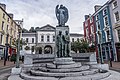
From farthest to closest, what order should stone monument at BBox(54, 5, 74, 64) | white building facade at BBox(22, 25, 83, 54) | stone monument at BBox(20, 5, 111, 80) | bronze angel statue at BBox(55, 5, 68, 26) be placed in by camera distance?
white building facade at BBox(22, 25, 83, 54) < bronze angel statue at BBox(55, 5, 68, 26) < stone monument at BBox(54, 5, 74, 64) < stone monument at BBox(20, 5, 111, 80)

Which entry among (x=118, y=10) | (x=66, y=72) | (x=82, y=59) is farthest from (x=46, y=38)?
(x=66, y=72)

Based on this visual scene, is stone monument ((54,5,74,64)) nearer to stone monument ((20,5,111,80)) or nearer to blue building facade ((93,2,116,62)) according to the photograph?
stone monument ((20,5,111,80))

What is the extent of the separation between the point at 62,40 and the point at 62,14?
2.62m

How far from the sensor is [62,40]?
8.97 m

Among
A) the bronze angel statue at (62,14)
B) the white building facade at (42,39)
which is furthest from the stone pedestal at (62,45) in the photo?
the white building facade at (42,39)

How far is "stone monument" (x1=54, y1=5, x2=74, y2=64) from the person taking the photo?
835cm

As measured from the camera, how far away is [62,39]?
8.98 m

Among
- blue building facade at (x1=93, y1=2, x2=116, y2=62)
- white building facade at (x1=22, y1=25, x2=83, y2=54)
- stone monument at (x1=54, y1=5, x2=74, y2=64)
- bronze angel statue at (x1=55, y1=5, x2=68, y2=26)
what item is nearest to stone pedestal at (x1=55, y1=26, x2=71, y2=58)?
stone monument at (x1=54, y1=5, x2=74, y2=64)

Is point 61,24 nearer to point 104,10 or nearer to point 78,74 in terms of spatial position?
point 78,74

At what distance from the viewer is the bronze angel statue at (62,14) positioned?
9836 millimetres

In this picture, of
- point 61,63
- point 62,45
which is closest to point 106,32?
point 62,45

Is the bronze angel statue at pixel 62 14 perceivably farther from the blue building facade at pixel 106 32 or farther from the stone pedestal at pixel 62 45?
the blue building facade at pixel 106 32

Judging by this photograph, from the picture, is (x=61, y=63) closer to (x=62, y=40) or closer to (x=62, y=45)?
(x=62, y=45)

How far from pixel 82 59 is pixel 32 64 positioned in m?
4.76
